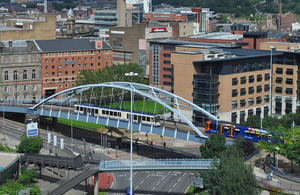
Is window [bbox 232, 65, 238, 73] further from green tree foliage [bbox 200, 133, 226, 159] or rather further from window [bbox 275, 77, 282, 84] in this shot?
green tree foliage [bbox 200, 133, 226, 159]

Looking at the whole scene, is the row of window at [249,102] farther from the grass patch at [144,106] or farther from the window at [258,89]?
the grass patch at [144,106]

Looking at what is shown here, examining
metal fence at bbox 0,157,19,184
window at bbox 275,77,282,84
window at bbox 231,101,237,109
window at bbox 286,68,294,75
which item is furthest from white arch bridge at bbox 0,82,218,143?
window at bbox 286,68,294,75

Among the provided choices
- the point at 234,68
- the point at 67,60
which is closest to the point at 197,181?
the point at 234,68

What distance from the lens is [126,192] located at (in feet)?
275

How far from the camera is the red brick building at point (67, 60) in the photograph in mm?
151625

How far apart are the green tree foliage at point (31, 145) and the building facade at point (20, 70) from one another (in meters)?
43.8

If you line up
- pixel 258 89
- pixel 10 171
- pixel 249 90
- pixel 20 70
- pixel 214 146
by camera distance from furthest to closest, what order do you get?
1. pixel 20 70
2. pixel 258 89
3. pixel 249 90
4. pixel 10 171
5. pixel 214 146

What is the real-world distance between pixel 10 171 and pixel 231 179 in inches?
1340

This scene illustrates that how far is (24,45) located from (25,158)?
2449 inches

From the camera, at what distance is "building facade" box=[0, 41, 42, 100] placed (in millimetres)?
145000

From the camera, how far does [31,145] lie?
10050 centimetres

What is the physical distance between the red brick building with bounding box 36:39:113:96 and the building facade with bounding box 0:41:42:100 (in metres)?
1.89

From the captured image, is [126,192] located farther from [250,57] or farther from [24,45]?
[24,45]

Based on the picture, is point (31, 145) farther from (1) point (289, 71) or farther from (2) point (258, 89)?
(1) point (289, 71)
